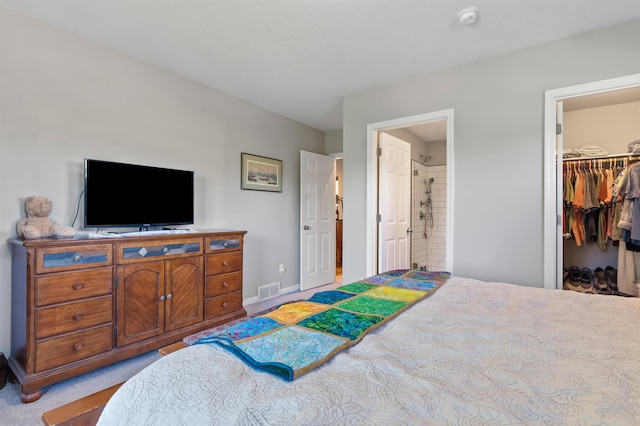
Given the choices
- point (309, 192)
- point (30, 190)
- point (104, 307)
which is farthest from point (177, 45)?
point (309, 192)

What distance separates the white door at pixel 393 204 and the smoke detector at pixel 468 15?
1404 mm

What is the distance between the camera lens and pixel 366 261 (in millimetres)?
3365

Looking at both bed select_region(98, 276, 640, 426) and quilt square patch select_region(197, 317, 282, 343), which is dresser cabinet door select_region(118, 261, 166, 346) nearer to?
quilt square patch select_region(197, 317, 282, 343)

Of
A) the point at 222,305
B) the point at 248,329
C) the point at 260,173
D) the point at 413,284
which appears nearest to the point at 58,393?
the point at 222,305

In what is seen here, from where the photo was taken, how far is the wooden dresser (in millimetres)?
1854

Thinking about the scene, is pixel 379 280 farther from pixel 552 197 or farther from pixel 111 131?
pixel 111 131

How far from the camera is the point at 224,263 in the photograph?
2.92 metres

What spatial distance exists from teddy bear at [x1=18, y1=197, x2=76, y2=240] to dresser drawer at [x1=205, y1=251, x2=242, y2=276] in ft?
3.38

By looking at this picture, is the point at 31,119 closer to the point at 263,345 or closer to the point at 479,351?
the point at 263,345

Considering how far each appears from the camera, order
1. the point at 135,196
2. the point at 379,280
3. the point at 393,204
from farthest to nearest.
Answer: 1. the point at 393,204
2. the point at 135,196
3. the point at 379,280

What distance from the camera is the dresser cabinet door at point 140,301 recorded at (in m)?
2.21

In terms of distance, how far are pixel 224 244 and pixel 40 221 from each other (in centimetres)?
131

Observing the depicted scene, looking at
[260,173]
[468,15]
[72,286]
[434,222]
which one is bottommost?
[72,286]

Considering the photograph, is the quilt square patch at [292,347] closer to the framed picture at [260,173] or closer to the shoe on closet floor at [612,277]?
the framed picture at [260,173]
